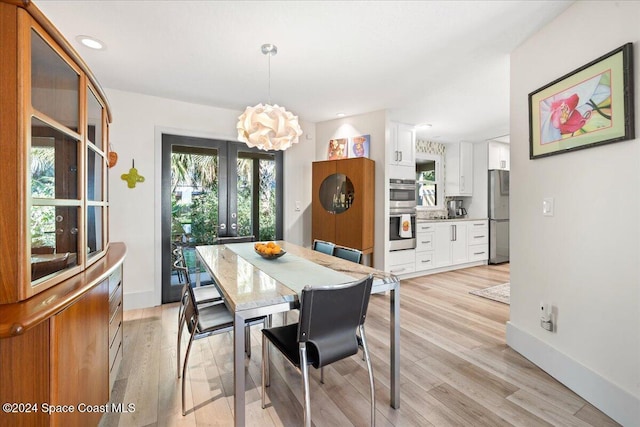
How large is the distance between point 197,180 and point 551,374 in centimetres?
391

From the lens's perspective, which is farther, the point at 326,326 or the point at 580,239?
the point at 580,239

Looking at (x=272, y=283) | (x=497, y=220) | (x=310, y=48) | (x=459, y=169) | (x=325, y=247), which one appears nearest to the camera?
(x=272, y=283)

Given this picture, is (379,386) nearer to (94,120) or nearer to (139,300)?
(94,120)

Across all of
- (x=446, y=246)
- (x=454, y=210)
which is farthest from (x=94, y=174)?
(x=454, y=210)

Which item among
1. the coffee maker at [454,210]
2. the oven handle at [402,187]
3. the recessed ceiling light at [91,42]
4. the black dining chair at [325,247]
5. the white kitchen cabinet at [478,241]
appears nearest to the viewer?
the recessed ceiling light at [91,42]

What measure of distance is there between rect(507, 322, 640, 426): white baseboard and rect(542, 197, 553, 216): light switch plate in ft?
3.07

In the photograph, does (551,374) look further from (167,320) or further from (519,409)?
(167,320)

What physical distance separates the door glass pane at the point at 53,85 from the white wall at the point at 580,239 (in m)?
2.69

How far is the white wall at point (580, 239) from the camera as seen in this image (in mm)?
1497

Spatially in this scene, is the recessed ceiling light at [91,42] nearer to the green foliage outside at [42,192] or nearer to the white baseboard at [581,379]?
the green foliage outside at [42,192]

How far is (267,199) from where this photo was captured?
4.14 metres

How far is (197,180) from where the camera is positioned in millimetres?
3650

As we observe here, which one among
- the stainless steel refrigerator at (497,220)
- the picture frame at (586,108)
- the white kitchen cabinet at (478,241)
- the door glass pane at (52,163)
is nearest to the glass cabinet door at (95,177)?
the door glass pane at (52,163)

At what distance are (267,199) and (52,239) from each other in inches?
118
